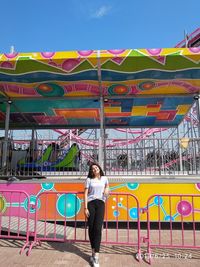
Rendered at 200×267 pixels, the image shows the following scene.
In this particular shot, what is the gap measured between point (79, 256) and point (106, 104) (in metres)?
6.57

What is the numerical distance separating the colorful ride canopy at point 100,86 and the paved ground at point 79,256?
4.46m

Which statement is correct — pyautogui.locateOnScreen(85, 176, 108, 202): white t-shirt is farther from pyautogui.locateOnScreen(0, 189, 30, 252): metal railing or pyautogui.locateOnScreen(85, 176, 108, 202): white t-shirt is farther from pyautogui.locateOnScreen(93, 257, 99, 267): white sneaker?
pyautogui.locateOnScreen(0, 189, 30, 252): metal railing

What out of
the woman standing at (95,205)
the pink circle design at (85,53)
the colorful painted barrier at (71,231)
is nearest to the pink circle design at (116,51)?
the pink circle design at (85,53)

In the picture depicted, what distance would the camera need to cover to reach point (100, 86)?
8617 millimetres

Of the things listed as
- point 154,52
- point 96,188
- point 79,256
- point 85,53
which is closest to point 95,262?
point 79,256

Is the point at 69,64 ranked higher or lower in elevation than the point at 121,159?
higher

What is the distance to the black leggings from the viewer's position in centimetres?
453

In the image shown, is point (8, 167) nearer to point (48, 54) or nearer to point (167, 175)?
point (48, 54)

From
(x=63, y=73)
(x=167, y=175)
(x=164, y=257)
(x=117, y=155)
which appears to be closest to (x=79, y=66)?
(x=63, y=73)

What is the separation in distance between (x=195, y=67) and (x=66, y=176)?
492cm

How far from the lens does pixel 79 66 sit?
707 cm

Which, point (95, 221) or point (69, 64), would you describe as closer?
point (95, 221)

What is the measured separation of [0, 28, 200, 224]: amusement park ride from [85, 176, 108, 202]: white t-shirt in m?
2.38

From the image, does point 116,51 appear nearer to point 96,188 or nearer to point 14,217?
point 96,188
